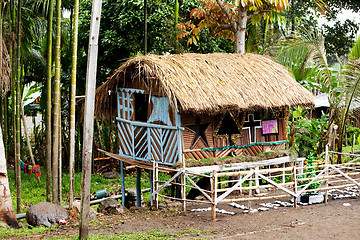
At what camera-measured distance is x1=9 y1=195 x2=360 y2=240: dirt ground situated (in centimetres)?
856

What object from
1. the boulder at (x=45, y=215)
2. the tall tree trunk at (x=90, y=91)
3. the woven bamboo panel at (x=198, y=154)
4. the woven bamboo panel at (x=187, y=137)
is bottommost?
the boulder at (x=45, y=215)

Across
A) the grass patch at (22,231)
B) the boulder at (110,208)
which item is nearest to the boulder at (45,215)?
the grass patch at (22,231)

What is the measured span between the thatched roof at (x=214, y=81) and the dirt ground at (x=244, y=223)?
244cm

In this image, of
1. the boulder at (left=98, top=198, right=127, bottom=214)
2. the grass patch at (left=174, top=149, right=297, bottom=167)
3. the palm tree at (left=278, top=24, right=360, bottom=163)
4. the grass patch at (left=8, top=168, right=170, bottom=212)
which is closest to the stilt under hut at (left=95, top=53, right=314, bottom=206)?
the grass patch at (left=174, top=149, right=297, bottom=167)

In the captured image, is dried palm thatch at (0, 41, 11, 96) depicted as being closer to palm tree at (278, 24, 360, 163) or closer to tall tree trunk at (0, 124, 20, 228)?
tall tree trunk at (0, 124, 20, 228)

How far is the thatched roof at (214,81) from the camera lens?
10.5m

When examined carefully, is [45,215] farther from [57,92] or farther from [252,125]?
[252,125]

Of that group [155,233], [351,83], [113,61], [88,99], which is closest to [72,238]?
[155,233]

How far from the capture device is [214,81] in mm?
11148

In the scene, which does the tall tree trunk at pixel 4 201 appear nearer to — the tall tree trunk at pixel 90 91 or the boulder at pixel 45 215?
the boulder at pixel 45 215

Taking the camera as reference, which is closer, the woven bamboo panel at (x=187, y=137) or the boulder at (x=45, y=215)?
the boulder at (x=45, y=215)

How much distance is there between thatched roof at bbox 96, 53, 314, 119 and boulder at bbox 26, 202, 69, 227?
3416 mm

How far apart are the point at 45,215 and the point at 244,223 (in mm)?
4109

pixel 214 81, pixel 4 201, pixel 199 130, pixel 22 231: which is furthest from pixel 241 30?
pixel 22 231
